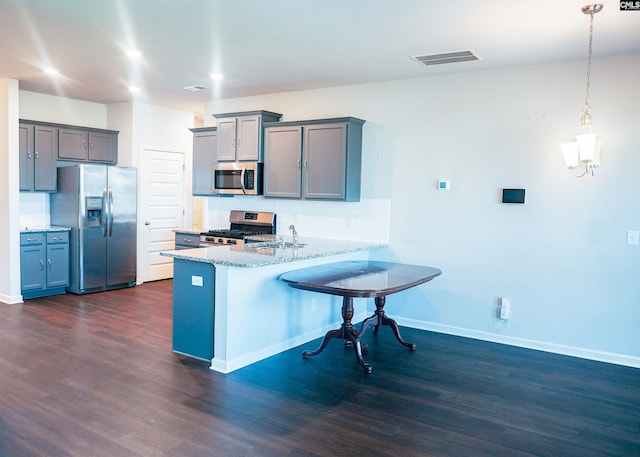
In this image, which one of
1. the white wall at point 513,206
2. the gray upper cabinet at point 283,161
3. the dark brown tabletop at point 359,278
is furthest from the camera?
the gray upper cabinet at point 283,161

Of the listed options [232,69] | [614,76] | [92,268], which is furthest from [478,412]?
[92,268]

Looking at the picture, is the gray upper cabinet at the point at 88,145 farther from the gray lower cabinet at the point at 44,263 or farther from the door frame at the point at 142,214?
the gray lower cabinet at the point at 44,263

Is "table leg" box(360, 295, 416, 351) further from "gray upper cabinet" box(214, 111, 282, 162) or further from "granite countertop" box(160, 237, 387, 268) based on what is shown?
"gray upper cabinet" box(214, 111, 282, 162)

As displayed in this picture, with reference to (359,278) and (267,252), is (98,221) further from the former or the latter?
(359,278)

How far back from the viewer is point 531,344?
4.57 m

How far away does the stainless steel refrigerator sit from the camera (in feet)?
20.7

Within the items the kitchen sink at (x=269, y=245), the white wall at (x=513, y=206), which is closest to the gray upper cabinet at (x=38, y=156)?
the kitchen sink at (x=269, y=245)

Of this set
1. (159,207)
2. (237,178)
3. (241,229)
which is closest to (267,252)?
(237,178)

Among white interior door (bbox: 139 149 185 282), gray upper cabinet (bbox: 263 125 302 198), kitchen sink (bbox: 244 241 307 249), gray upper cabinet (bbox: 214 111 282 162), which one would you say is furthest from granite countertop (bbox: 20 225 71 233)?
kitchen sink (bbox: 244 241 307 249)

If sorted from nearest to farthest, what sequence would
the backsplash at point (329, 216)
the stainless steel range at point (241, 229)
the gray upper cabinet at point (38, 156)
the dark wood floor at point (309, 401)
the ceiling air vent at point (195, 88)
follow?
the dark wood floor at point (309, 401) → the backsplash at point (329, 216) → the ceiling air vent at point (195, 88) → the stainless steel range at point (241, 229) → the gray upper cabinet at point (38, 156)

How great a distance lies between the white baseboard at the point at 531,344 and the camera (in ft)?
13.8

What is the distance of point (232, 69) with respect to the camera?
4.91m

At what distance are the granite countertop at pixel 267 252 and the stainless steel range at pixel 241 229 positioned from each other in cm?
73

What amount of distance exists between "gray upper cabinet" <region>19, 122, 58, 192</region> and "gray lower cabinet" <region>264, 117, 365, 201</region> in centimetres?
289
